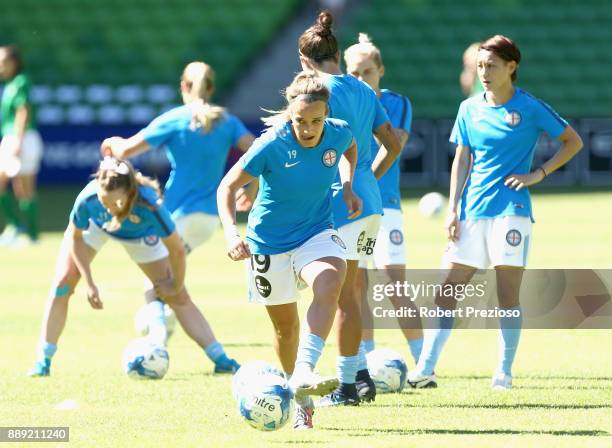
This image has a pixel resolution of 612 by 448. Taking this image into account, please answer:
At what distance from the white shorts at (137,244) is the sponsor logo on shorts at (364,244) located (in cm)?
190

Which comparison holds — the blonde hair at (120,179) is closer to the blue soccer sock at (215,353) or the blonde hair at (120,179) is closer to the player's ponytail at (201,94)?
the blue soccer sock at (215,353)

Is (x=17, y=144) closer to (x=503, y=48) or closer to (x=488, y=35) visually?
(x=503, y=48)

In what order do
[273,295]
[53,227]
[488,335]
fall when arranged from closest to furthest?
[273,295] < [488,335] < [53,227]

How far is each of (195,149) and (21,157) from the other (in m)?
9.00

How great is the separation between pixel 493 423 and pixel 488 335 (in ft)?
12.9

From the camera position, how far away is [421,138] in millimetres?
25719

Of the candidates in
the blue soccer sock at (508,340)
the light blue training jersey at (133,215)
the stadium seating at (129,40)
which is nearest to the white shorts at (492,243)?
the blue soccer sock at (508,340)

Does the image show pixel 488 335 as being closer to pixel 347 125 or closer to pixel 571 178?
pixel 347 125

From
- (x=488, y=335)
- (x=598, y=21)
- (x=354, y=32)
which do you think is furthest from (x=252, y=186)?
(x=598, y=21)

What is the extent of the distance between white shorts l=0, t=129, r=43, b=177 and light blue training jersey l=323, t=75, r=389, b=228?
11599 mm

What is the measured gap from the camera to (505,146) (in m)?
7.91

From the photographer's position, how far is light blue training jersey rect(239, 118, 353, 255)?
6598mm

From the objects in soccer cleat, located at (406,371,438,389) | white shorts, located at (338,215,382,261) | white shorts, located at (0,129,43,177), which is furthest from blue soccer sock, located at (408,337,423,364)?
white shorts, located at (0,129,43,177)

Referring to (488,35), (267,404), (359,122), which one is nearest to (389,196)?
(359,122)
